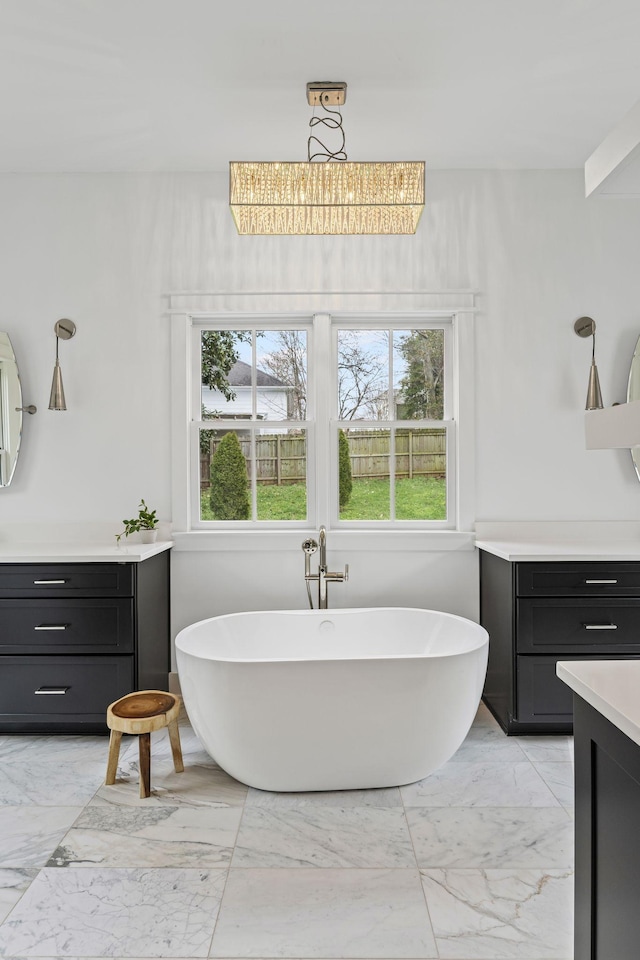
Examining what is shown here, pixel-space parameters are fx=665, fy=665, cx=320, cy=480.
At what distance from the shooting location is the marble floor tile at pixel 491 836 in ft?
6.92

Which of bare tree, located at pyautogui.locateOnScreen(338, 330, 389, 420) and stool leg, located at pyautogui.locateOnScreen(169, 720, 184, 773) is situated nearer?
stool leg, located at pyautogui.locateOnScreen(169, 720, 184, 773)

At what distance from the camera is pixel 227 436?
370cm

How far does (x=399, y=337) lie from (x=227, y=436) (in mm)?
1107

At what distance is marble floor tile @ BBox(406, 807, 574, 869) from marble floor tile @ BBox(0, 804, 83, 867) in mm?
1212

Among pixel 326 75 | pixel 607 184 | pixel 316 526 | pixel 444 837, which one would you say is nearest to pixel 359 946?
pixel 444 837

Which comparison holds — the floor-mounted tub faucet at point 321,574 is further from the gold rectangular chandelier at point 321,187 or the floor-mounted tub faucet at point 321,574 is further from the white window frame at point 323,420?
the gold rectangular chandelier at point 321,187

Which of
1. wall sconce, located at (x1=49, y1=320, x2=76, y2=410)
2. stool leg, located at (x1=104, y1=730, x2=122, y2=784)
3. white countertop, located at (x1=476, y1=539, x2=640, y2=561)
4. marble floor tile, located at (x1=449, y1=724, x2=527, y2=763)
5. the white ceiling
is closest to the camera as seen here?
the white ceiling

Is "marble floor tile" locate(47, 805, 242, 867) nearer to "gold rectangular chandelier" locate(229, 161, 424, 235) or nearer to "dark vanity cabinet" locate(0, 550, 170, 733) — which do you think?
"dark vanity cabinet" locate(0, 550, 170, 733)

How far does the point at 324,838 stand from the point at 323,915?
1.26ft

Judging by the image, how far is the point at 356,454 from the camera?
3.72 m

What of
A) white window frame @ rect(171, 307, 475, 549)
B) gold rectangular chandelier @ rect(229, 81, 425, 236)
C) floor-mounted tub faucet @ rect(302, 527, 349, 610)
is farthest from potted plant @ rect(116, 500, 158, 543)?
gold rectangular chandelier @ rect(229, 81, 425, 236)

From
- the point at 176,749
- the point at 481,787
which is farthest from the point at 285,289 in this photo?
the point at 481,787

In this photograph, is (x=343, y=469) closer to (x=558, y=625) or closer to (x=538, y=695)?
(x=558, y=625)

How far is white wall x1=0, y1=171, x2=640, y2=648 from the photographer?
139 inches
